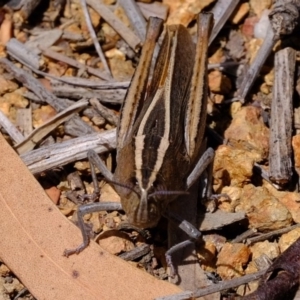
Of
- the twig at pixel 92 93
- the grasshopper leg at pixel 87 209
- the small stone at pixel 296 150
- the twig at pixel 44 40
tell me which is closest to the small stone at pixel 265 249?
the small stone at pixel 296 150

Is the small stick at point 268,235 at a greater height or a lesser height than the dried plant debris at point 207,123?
lesser

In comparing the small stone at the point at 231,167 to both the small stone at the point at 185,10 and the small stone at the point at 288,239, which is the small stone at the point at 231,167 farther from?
the small stone at the point at 185,10

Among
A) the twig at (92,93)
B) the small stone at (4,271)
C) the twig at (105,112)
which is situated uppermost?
the twig at (92,93)

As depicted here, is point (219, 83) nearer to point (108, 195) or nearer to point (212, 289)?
point (108, 195)

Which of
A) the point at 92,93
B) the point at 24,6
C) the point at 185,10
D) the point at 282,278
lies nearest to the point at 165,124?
the point at 92,93

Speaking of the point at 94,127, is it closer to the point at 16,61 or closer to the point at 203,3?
the point at 16,61

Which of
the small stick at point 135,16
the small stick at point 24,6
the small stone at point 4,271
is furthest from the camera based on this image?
the small stick at point 24,6

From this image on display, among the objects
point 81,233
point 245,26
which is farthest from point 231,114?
point 81,233

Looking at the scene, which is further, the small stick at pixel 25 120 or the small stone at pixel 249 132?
the small stick at pixel 25 120
